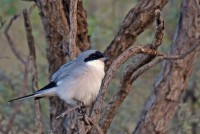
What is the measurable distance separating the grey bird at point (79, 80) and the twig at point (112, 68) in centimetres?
70

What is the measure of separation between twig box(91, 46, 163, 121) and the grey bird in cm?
70

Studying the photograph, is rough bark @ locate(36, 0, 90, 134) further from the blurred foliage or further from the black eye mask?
the blurred foliage

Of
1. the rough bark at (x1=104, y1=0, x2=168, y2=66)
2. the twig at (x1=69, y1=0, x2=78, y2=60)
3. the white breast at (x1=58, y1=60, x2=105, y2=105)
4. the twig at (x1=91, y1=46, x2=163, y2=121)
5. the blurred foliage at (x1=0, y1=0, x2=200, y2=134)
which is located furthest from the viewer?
the blurred foliage at (x1=0, y1=0, x2=200, y2=134)

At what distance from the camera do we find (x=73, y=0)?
393cm

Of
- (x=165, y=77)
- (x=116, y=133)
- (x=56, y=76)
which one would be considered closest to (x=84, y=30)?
(x=56, y=76)

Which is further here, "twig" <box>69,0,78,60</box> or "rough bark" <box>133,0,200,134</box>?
"rough bark" <box>133,0,200,134</box>

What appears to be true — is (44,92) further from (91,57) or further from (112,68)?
(112,68)

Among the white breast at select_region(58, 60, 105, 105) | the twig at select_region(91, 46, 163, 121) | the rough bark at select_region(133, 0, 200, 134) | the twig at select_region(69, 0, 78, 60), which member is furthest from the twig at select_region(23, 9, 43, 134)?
the twig at select_region(91, 46, 163, 121)

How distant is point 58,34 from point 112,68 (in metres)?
1.35

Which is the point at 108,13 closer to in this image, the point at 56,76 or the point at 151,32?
the point at 151,32

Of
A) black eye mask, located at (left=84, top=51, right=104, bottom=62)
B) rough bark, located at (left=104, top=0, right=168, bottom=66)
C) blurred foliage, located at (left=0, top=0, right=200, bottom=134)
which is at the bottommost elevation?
blurred foliage, located at (left=0, top=0, right=200, bottom=134)

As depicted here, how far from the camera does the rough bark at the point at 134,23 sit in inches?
175

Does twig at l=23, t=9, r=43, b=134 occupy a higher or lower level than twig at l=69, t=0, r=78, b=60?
lower

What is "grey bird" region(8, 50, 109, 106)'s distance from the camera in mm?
4207
